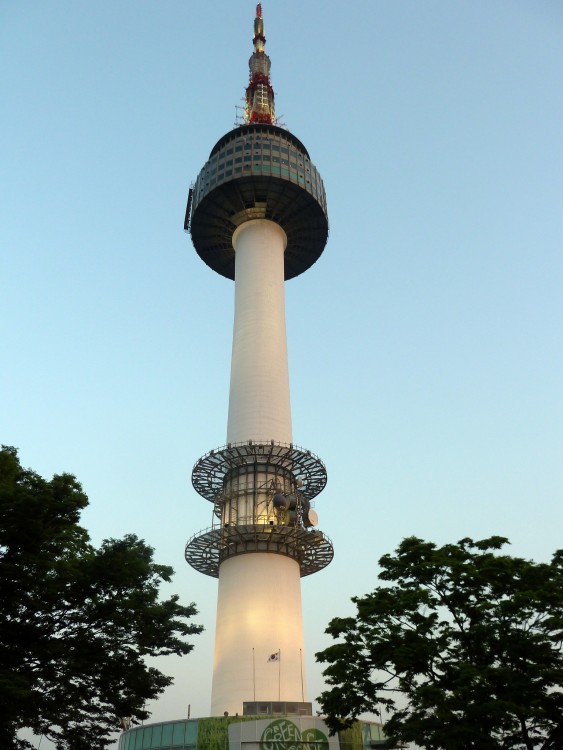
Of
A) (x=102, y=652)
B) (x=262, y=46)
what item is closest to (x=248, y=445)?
(x=102, y=652)

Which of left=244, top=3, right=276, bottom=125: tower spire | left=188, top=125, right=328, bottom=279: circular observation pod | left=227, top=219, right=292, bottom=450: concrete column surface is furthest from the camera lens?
left=244, top=3, right=276, bottom=125: tower spire

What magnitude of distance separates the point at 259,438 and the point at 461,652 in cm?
3568

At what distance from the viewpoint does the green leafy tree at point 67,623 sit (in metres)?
27.9

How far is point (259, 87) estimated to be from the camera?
94.9m

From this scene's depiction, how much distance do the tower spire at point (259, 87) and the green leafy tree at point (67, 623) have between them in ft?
233

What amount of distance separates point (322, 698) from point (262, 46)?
93271 millimetres

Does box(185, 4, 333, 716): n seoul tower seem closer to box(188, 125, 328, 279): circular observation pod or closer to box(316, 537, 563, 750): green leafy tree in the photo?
box(188, 125, 328, 279): circular observation pod

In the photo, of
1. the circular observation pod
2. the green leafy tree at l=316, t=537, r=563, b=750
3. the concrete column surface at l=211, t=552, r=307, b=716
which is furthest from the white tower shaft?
the green leafy tree at l=316, t=537, r=563, b=750

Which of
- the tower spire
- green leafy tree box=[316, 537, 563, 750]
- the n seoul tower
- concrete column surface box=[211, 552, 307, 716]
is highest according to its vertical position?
the tower spire

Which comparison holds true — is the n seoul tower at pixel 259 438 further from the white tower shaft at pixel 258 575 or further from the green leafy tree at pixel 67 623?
the green leafy tree at pixel 67 623

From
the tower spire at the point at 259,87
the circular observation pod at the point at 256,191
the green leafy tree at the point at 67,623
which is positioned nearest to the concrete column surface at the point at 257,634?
the green leafy tree at the point at 67,623

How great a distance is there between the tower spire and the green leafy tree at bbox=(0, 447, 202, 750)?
70.9 m

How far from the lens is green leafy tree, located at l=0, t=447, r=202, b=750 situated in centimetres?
2794

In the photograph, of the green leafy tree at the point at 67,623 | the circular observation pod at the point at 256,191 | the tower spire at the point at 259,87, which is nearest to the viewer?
the green leafy tree at the point at 67,623
